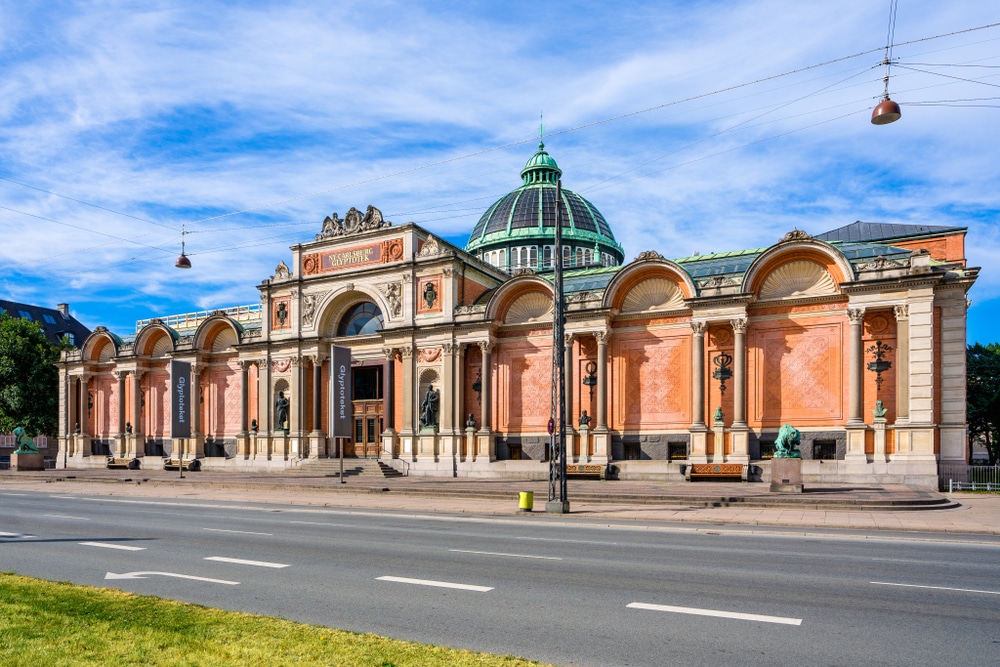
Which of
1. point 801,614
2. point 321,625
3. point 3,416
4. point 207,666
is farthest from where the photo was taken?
point 3,416

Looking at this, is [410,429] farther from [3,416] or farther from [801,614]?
[3,416]

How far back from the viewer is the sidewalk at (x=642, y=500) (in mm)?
21016

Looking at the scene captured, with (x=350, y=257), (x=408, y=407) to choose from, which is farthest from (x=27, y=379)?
(x=408, y=407)

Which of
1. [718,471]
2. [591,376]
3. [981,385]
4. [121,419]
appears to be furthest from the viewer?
[121,419]

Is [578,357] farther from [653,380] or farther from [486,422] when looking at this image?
[486,422]

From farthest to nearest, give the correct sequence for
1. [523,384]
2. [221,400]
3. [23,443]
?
[23,443] < [221,400] < [523,384]

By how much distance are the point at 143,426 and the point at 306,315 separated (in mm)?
19778

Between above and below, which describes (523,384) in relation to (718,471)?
above

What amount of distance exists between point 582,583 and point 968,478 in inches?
1040

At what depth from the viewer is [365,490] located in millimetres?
33219

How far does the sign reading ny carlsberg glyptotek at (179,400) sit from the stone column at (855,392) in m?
39.0

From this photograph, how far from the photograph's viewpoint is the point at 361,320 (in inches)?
1893

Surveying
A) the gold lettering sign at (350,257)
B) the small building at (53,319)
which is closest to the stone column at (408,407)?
the gold lettering sign at (350,257)

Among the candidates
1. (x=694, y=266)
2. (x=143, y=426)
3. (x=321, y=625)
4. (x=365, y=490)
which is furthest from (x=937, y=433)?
(x=143, y=426)
